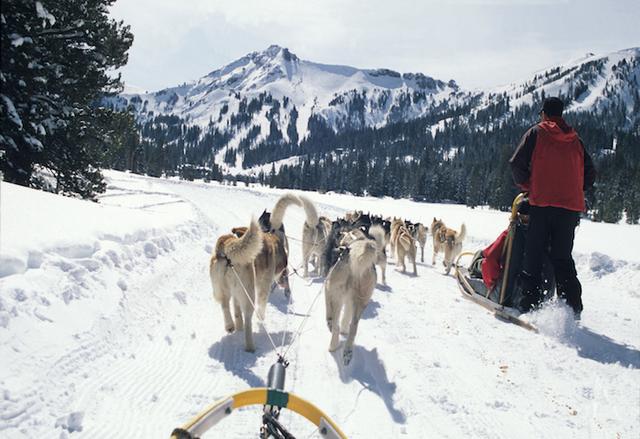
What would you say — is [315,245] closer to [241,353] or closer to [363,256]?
[363,256]

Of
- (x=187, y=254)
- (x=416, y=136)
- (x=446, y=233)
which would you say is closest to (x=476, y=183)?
(x=446, y=233)

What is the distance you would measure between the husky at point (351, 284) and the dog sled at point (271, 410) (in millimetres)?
2506

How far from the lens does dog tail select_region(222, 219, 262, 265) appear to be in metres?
4.40

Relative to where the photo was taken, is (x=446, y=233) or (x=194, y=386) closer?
(x=194, y=386)

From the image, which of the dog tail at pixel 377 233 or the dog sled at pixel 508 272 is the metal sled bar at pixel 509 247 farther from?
the dog tail at pixel 377 233

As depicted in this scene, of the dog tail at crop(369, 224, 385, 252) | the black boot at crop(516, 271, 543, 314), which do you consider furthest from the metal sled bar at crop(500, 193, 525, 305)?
the dog tail at crop(369, 224, 385, 252)

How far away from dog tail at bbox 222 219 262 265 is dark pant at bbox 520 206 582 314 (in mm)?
3879

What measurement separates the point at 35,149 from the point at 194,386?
28.0 ft

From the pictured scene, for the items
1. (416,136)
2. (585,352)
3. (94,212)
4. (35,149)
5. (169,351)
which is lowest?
(169,351)

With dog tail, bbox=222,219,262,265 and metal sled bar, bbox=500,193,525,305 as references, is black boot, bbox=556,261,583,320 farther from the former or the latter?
dog tail, bbox=222,219,262,265

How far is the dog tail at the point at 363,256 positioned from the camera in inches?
178

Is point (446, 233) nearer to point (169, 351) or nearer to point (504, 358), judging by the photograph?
point (504, 358)

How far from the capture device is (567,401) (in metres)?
3.68

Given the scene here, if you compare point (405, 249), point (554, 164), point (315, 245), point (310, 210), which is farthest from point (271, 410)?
point (405, 249)
